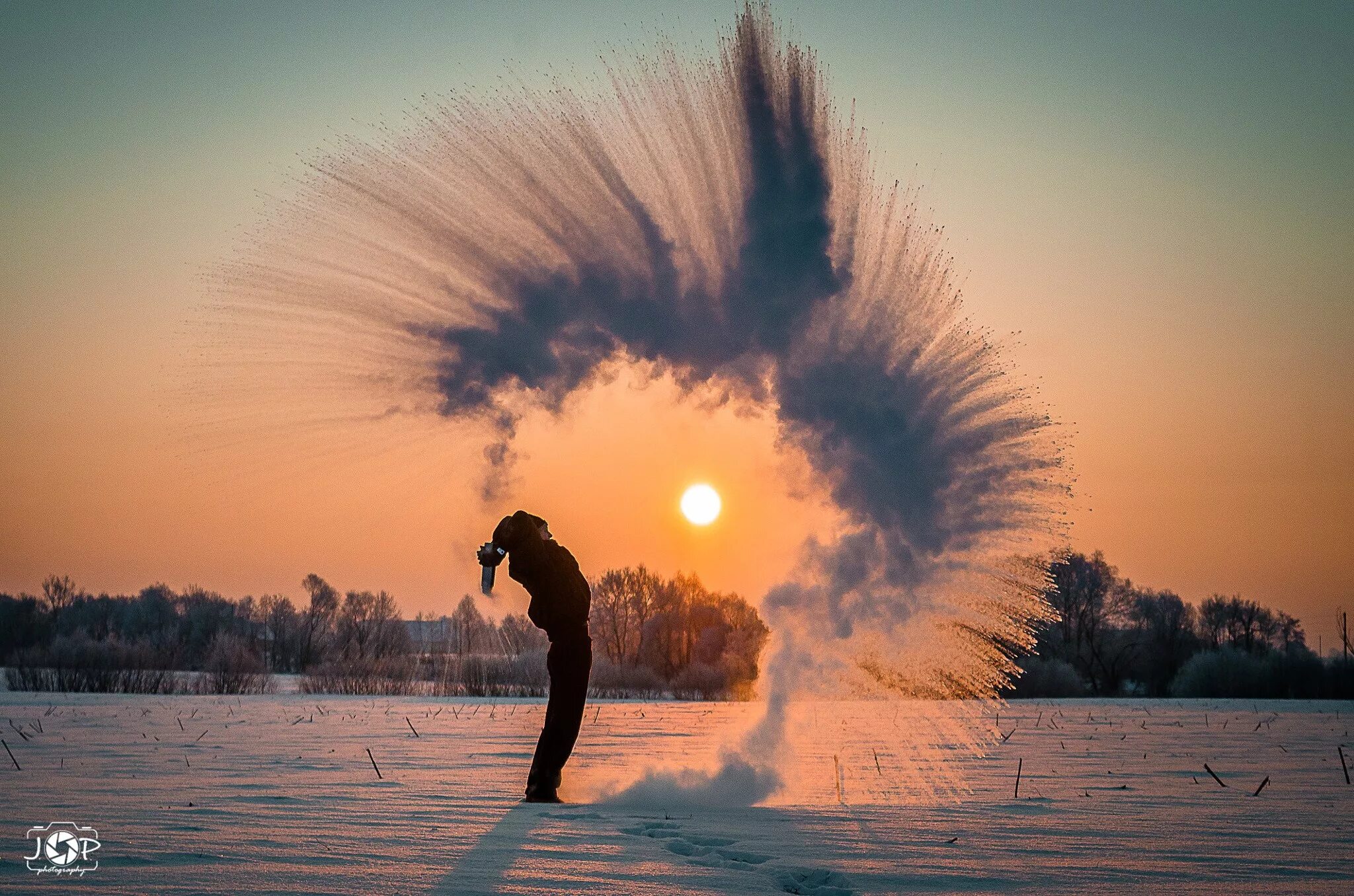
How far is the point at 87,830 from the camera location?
26.1 feet

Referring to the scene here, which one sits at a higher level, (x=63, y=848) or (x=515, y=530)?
(x=515, y=530)

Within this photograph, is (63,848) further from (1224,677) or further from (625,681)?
(1224,677)

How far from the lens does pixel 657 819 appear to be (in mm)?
9469

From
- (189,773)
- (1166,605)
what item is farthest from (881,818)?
(1166,605)

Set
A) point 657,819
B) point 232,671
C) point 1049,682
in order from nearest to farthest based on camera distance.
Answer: point 657,819 < point 232,671 < point 1049,682

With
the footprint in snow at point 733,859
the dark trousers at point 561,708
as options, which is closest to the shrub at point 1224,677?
the dark trousers at point 561,708

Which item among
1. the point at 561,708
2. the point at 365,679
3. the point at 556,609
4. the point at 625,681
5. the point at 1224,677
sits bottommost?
the point at 625,681

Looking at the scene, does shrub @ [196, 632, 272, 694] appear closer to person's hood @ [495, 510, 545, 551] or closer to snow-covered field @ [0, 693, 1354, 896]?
snow-covered field @ [0, 693, 1354, 896]

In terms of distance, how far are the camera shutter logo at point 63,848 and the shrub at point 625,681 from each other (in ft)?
139

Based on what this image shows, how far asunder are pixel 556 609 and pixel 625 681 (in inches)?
1755

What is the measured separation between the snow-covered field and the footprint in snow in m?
0.03

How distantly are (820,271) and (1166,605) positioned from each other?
9086cm

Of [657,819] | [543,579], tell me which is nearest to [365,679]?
[543,579]

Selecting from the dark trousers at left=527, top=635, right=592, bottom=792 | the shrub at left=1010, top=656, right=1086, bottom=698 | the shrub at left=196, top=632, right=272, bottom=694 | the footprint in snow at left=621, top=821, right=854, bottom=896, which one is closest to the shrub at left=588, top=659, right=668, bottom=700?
the shrub at left=196, top=632, right=272, bottom=694
